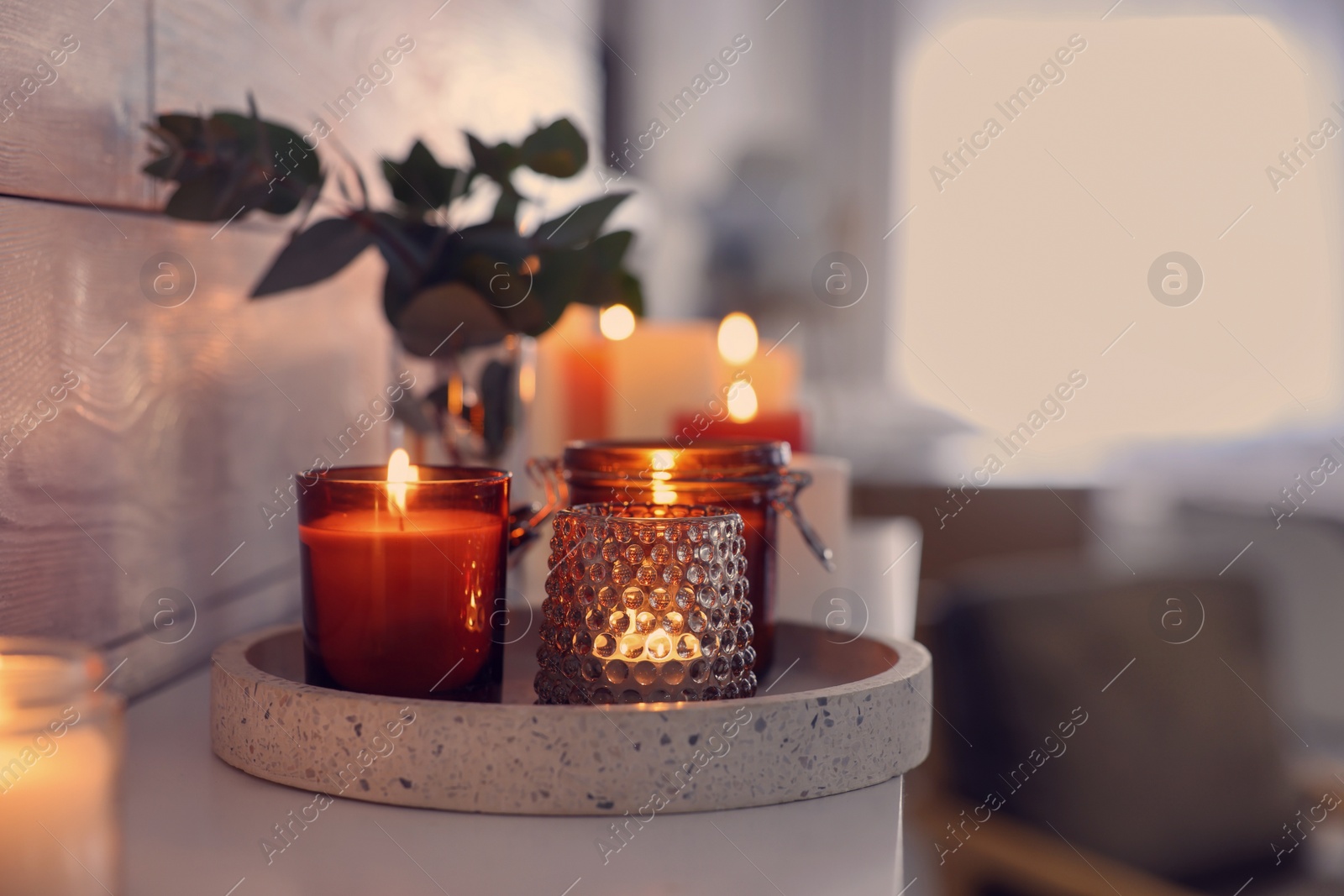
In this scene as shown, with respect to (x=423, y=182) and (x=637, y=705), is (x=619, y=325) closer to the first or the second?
(x=423, y=182)

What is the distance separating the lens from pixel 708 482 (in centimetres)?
54

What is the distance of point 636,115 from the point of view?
2643 mm

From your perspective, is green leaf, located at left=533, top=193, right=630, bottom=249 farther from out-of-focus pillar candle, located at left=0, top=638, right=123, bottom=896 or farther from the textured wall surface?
out-of-focus pillar candle, located at left=0, top=638, right=123, bottom=896

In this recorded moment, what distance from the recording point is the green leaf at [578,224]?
701mm

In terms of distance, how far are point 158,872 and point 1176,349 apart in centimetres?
275

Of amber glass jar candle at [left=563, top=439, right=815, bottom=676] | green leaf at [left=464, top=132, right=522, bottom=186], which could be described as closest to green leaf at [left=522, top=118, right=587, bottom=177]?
green leaf at [left=464, top=132, right=522, bottom=186]

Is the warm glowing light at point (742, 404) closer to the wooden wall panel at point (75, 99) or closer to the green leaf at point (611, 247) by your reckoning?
the green leaf at point (611, 247)

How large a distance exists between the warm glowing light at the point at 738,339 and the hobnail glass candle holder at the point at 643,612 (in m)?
0.65

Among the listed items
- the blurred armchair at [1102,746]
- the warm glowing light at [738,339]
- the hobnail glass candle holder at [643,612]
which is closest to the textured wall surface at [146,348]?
the hobnail glass candle holder at [643,612]

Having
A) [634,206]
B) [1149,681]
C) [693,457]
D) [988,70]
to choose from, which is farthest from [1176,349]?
[693,457]

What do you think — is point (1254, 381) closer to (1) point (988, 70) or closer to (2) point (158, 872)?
(1) point (988, 70)

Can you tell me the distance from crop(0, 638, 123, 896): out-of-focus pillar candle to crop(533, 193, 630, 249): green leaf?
1.50 ft

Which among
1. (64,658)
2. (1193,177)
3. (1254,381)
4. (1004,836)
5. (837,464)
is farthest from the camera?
(1254,381)

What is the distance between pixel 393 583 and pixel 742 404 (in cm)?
49
